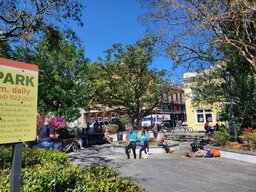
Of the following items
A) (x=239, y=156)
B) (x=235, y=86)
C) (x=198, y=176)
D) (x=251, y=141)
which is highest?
(x=235, y=86)

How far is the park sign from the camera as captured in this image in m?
2.20

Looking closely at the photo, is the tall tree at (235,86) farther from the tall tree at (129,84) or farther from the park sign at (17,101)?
the park sign at (17,101)

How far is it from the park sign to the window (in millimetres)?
31485

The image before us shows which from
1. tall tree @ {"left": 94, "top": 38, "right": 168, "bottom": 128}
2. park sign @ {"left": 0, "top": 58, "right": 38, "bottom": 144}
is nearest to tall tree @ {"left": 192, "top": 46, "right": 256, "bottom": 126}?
tall tree @ {"left": 94, "top": 38, "right": 168, "bottom": 128}

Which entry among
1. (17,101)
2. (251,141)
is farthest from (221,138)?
(17,101)

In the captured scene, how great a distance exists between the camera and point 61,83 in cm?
1889

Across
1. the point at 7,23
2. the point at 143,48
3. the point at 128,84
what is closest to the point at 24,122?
the point at 7,23

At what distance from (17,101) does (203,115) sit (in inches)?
1277

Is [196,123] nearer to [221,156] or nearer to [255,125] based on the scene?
[255,125]

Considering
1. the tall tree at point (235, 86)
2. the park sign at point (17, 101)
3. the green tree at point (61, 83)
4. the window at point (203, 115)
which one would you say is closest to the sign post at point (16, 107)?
the park sign at point (17, 101)

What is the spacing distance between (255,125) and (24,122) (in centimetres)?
1714

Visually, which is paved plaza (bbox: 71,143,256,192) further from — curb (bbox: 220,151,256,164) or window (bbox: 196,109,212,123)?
window (bbox: 196,109,212,123)

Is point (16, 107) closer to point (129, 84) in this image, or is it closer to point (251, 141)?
point (251, 141)

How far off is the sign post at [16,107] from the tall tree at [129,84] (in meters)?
14.0
